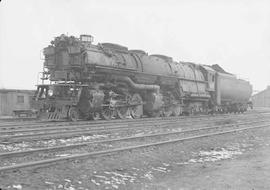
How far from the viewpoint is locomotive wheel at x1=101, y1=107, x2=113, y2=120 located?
1923cm

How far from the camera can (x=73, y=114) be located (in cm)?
1803

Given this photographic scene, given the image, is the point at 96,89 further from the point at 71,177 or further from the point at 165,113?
the point at 71,177

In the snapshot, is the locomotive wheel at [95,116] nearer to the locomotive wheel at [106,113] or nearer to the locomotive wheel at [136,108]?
the locomotive wheel at [106,113]

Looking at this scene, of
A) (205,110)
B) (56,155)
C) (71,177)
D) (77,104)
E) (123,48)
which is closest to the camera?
(71,177)

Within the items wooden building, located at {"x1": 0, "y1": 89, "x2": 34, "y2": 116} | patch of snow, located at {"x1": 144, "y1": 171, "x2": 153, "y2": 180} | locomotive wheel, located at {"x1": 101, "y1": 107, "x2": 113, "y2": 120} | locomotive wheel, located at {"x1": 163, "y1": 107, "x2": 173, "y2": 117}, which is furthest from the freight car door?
patch of snow, located at {"x1": 144, "y1": 171, "x2": 153, "y2": 180}

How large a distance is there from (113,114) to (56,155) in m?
12.2

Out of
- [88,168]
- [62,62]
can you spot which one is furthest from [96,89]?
[88,168]

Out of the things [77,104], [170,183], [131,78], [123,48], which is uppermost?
[123,48]

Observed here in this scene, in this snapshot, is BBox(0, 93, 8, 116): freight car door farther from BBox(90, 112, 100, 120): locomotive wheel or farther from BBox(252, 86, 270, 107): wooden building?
BBox(252, 86, 270, 107): wooden building

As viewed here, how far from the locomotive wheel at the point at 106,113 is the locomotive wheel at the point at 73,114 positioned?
148 cm

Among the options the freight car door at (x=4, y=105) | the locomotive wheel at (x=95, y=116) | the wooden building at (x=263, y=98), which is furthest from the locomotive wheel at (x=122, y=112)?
the wooden building at (x=263, y=98)

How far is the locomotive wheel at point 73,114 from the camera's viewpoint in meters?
17.8

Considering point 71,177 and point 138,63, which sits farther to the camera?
point 138,63

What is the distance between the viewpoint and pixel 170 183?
587cm
